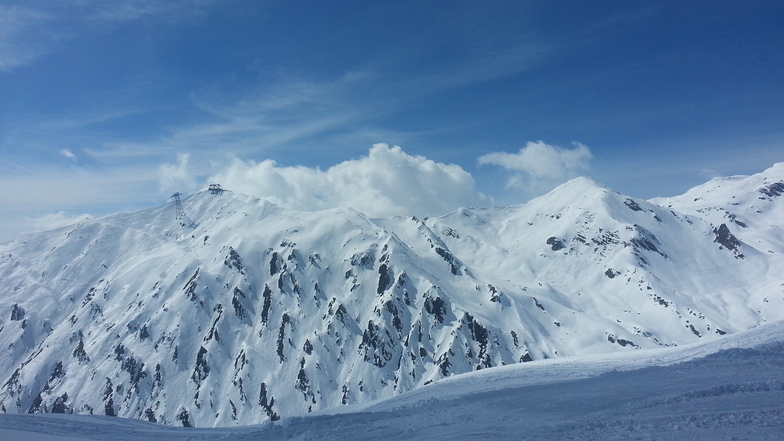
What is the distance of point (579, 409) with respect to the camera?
71.2ft

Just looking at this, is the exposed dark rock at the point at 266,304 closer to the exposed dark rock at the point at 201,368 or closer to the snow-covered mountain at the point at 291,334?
the snow-covered mountain at the point at 291,334

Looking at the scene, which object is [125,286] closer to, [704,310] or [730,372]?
[730,372]

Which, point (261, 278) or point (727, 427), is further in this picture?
point (261, 278)

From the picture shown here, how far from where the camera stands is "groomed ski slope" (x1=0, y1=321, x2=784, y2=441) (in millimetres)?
18281

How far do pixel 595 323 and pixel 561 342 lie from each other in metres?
19.6

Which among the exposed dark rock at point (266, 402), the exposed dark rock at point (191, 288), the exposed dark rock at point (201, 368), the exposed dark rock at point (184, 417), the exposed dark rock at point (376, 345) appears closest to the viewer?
the exposed dark rock at point (184, 417)

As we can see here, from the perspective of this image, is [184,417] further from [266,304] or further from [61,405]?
[266,304]

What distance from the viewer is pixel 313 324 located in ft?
590

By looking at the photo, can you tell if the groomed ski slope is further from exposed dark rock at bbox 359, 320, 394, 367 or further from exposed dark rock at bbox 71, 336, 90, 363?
exposed dark rock at bbox 71, 336, 90, 363

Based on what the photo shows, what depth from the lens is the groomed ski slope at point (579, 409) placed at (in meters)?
18.3

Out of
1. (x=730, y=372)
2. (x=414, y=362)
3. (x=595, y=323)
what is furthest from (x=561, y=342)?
(x=730, y=372)

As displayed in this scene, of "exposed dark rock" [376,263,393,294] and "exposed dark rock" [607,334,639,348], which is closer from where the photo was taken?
"exposed dark rock" [607,334,639,348]

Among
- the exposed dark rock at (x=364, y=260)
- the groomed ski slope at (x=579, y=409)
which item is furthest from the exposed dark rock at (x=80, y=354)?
the groomed ski slope at (x=579, y=409)

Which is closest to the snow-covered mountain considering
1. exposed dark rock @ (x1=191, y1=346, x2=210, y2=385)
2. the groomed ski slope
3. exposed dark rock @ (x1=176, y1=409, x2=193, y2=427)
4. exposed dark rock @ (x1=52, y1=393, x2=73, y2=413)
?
exposed dark rock @ (x1=176, y1=409, x2=193, y2=427)
